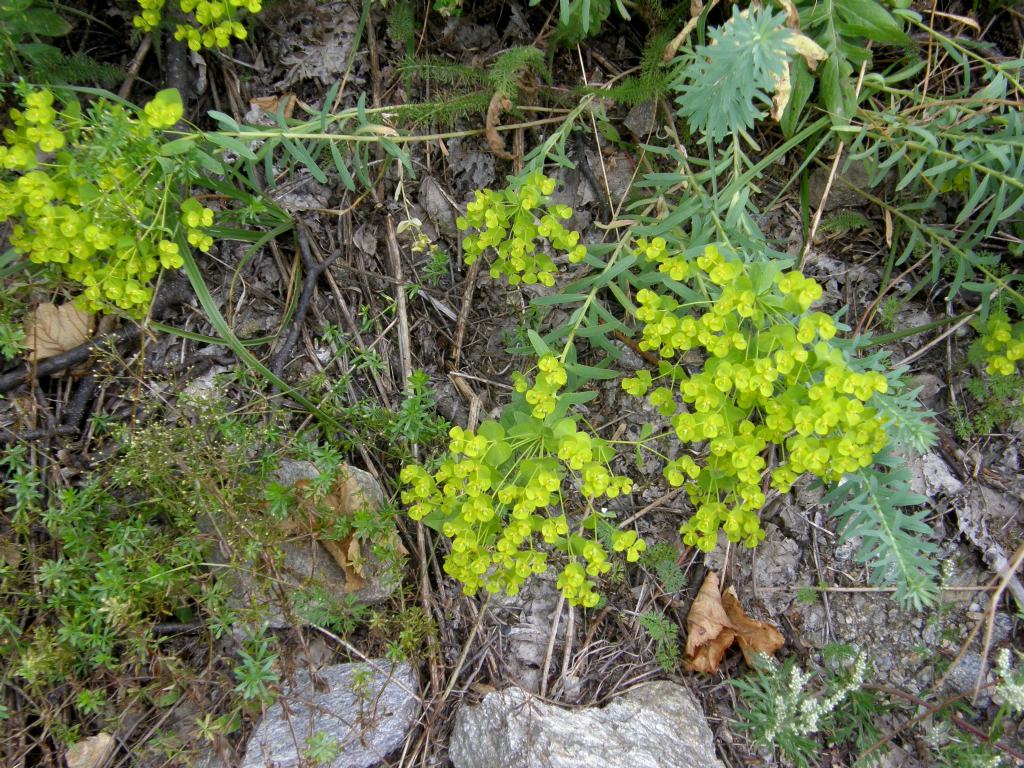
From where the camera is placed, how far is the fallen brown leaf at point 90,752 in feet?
9.39

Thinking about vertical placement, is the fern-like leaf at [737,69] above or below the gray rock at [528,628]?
above

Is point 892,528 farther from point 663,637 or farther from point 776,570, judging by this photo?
point 663,637

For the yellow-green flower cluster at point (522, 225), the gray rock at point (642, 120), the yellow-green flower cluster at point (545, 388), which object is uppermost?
the gray rock at point (642, 120)

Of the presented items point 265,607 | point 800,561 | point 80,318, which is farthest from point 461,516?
point 80,318

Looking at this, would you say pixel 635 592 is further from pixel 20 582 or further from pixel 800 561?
pixel 20 582

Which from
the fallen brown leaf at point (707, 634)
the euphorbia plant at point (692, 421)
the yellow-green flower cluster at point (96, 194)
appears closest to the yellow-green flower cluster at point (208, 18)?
the yellow-green flower cluster at point (96, 194)

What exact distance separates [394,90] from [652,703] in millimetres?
3042

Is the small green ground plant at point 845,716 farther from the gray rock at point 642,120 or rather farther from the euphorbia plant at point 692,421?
the gray rock at point 642,120

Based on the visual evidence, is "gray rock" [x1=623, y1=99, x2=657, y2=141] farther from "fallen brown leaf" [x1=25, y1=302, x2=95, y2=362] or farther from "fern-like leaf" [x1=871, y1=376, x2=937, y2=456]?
"fallen brown leaf" [x1=25, y1=302, x2=95, y2=362]

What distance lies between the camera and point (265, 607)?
109 inches

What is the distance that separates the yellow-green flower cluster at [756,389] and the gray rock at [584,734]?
0.87m

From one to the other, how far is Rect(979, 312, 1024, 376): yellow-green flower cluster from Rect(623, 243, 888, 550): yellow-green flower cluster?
1081 mm

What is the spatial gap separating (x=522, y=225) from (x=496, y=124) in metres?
0.81

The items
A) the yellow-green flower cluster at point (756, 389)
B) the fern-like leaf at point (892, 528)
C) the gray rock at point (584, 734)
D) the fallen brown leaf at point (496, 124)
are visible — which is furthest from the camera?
the fallen brown leaf at point (496, 124)
